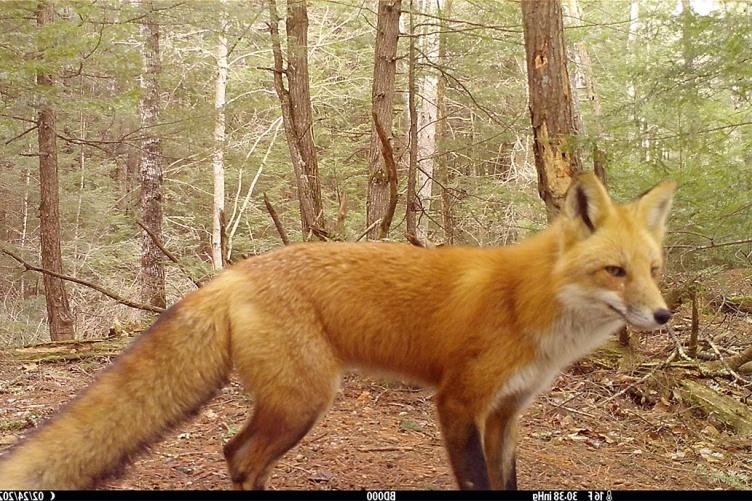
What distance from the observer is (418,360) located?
12.9 ft

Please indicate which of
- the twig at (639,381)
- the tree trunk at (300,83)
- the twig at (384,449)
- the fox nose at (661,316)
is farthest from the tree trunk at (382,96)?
the fox nose at (661,316)

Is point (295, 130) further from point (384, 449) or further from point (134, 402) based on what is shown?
point (134, 402)

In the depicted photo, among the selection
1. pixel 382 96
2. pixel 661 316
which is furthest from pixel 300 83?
pixel 661 316

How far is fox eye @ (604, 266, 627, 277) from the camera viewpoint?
11.3 feet

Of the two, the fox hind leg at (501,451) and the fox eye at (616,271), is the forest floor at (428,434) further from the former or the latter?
the fox eye at (616,271)

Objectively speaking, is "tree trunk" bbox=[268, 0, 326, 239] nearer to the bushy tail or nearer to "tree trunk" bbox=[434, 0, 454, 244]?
"tree trunk" bbox=[434, 0, 454, 244]

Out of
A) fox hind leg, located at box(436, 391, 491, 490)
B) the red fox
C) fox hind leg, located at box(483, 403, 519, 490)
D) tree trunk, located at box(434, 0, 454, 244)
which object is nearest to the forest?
tree trunk, located at box(434, 0, 454, 244)

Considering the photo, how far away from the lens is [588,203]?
3.62 metres

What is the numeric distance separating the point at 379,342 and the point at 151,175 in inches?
426

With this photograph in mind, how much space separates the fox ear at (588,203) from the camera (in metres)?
3.60

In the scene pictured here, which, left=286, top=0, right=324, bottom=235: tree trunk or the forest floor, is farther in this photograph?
left=286, top=0, right=324, bottom=235: tree trunk

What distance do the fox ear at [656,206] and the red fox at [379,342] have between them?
11 millimetres

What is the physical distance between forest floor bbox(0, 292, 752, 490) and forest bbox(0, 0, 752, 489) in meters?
0.03

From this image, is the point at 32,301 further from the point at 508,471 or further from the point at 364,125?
the point at 508,471
